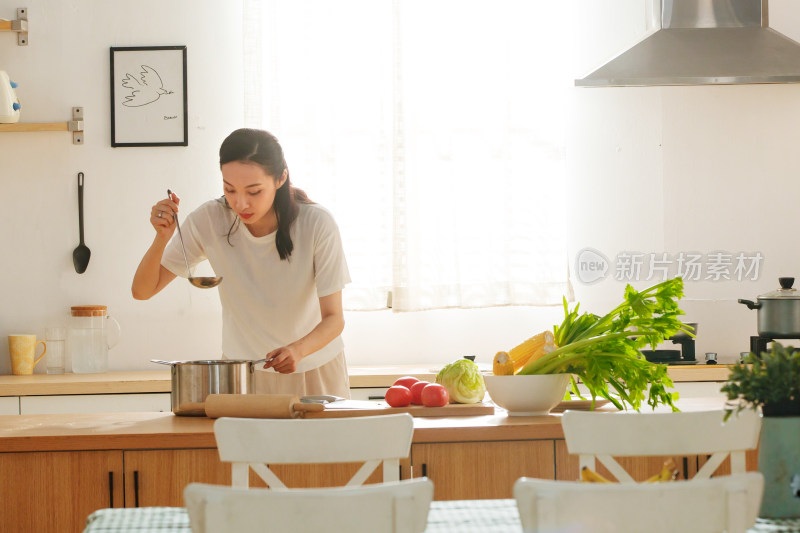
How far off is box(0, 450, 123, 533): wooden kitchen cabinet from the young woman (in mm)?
644

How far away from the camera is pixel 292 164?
12.4 ft

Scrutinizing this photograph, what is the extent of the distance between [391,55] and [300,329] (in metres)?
1.61

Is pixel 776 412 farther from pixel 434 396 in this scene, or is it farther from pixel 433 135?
pixel 433 135

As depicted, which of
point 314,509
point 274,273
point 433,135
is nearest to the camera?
point 314,509

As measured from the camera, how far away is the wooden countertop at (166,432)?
6.33ft

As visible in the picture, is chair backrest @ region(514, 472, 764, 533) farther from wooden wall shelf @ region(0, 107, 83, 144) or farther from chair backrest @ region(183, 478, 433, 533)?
wooden wall shelf @ region(0, 107, 83, 144)

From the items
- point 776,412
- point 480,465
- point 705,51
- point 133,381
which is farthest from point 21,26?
point 776,412

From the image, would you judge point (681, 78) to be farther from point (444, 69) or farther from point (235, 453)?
point (235, 453)

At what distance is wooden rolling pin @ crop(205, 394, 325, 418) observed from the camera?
2031 millimetres

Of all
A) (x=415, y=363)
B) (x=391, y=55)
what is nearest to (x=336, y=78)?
(x=391, y=55)

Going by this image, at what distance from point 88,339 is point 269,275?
1402mm

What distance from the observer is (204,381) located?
2.17 meters

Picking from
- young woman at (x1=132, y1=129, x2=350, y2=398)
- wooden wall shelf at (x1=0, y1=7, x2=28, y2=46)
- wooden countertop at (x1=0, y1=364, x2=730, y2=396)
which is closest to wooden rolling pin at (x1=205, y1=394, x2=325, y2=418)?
young woman at (x1=132, y1=129, x2=350, y2=398)

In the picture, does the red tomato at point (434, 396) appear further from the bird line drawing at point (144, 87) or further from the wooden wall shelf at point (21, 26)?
the wooden wall shelf at point (21, 26)
